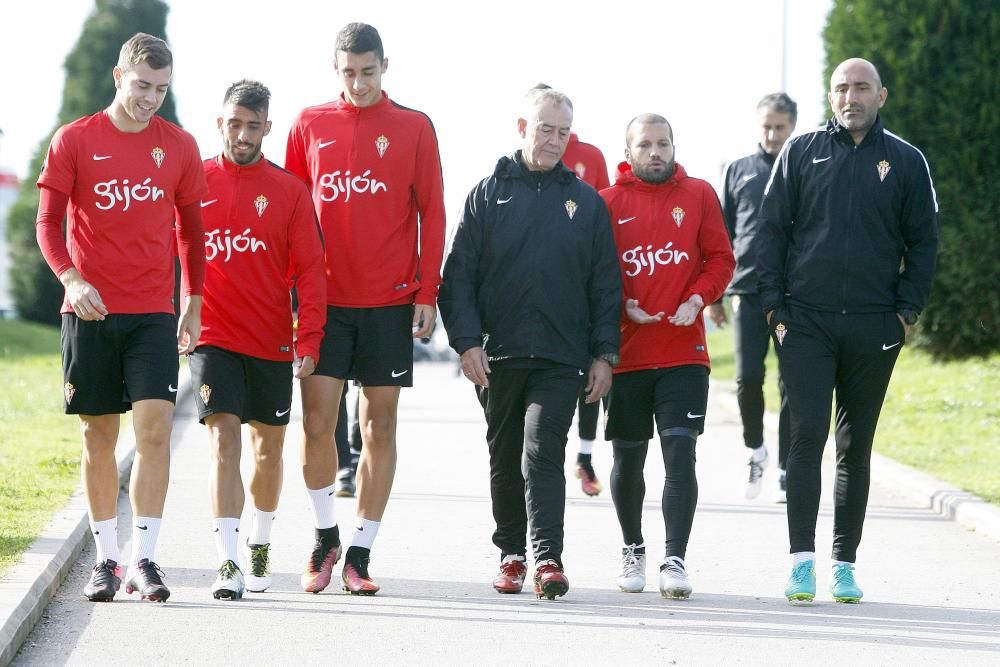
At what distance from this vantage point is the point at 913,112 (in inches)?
724

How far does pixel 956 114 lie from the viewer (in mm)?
Answer: 18250

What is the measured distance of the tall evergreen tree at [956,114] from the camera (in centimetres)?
1828

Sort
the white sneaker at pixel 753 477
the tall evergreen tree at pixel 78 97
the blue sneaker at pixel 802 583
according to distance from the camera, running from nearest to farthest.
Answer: the blue sneaker at pixel 802 583, the white sneaker at pixel 753 477, the tall evergreen tree at pixel 78 97

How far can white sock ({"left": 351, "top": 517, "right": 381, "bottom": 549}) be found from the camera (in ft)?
22.6

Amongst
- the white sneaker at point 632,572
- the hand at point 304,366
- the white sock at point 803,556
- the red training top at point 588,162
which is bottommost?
the white sneaker at point 632,572

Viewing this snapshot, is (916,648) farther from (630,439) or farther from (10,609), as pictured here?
(10,609)

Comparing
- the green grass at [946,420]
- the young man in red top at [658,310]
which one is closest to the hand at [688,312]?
the young man in red top at [658,310]

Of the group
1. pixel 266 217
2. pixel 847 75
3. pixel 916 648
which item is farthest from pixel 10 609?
pixel 847 75

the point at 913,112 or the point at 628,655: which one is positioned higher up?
the point at 913,112

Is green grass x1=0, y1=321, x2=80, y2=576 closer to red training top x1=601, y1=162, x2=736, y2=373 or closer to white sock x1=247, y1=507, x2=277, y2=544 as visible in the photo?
→ white sock x1=247, y1=507, x2=277, y2=544

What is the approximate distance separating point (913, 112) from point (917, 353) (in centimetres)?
310

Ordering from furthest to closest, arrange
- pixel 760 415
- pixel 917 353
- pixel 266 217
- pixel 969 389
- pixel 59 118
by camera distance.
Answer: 1. pixel 59 118
2. pixel 917 353
3. pixel 969 389
4. pixel 760 415
5. pixel 266 217

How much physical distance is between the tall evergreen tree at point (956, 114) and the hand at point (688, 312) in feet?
39.4

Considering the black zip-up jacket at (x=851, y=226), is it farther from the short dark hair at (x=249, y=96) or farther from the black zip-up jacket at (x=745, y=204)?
the black zip-up jacket at (x=745, y=204)
